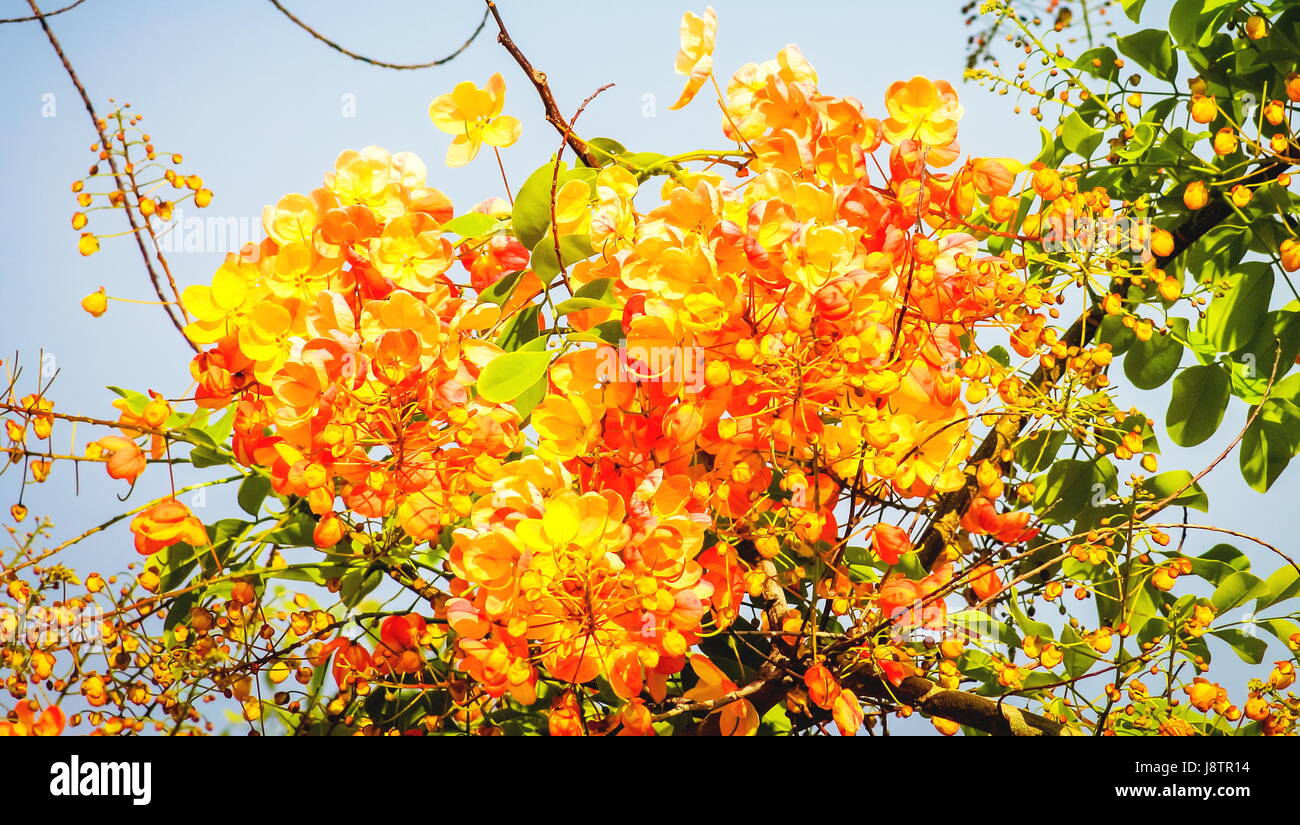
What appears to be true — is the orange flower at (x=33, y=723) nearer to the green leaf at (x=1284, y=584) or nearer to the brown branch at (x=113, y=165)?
the brown branch at (x=113, y=165)

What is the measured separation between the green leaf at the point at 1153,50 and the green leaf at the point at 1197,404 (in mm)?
206

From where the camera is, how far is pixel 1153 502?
0.68m

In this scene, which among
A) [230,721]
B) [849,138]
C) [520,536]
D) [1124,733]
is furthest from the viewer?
[230,721]

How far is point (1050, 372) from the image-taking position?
67cm

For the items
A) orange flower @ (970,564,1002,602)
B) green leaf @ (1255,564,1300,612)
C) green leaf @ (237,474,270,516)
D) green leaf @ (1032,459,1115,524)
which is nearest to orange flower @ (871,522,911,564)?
orange flower @ (970,564,1002,602)

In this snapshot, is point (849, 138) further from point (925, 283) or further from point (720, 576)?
point (720, 576)

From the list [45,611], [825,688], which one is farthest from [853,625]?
[45,611]

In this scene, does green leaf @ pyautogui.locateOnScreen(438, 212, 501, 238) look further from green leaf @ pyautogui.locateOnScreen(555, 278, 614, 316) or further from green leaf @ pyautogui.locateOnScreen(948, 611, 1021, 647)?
green leaf @ pyautogui.locateOnScreen(948, 611, 1021, 647)

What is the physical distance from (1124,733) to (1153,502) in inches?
6.2

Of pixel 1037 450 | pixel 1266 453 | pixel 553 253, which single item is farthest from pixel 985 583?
pixel 553 253

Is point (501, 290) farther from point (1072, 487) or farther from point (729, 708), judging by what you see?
point (1072, 487)

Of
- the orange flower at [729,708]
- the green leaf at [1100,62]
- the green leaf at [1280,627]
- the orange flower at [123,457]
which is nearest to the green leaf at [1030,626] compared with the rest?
the green leaf at [1280,627]

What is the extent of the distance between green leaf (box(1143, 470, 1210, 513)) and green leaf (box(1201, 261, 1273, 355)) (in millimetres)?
92
